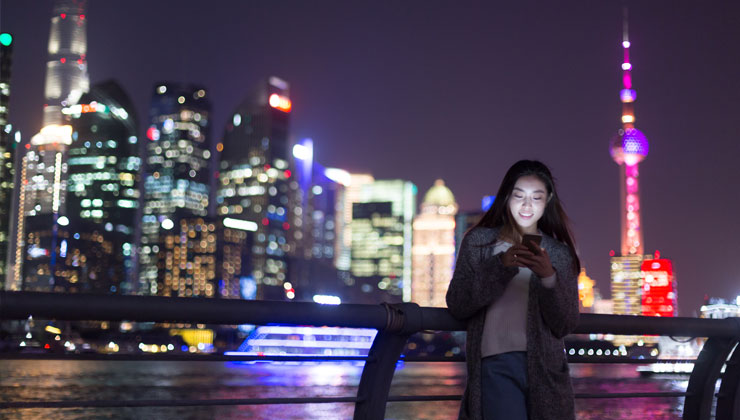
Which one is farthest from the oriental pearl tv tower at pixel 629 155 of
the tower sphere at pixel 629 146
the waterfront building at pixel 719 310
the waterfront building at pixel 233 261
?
the waterfront building at pixel 719 310

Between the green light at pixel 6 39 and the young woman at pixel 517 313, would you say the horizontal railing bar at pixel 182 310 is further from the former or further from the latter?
the green light at pixel 6 39

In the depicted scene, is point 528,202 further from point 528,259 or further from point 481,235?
point 528,259

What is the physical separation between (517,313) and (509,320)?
41mm

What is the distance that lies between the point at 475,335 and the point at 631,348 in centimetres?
126

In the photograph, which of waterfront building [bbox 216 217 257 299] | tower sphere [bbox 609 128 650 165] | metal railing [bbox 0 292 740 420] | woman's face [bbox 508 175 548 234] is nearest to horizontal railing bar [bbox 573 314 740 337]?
metal railing [bbox 0 292 740 420]

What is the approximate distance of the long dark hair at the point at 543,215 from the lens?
353cm

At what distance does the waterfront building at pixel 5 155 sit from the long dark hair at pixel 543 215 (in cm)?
13882

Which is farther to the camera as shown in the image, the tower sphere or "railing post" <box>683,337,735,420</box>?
the tower sphere

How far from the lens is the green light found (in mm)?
141188

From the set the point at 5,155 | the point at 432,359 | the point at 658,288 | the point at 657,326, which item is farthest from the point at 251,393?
the point at 658,288

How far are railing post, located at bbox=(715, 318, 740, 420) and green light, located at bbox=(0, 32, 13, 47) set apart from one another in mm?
149413

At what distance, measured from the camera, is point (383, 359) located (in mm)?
3582

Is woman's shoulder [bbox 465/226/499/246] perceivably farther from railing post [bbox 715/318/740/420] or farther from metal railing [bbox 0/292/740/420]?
railing post [bbox 715/318/740/420]

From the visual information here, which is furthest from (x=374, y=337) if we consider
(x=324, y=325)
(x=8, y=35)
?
(x=8, y=35)
